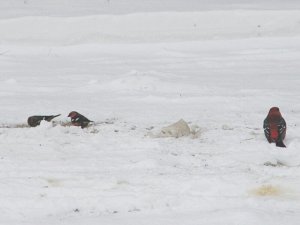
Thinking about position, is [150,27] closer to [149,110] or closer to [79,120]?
[149,110]

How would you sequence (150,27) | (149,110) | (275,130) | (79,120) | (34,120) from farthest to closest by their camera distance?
1. (150,27)
2. (149,110)
3. (34,120)
4. (79,120)
5. (275,130)

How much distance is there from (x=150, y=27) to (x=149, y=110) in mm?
8388

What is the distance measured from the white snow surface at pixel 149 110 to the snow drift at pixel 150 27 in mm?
34

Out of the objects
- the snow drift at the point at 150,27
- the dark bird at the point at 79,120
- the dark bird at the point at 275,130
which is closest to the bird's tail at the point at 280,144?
the dark bird at the point at 275,130

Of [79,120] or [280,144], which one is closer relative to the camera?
[280,144]

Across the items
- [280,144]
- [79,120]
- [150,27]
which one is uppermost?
[150,27]

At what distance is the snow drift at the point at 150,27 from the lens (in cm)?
1664

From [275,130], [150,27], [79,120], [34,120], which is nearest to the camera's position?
[275,130]

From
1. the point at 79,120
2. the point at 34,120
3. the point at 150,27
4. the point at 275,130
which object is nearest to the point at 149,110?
the point at 79,120

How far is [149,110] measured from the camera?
9.20 meters

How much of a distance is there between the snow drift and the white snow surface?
0.03 m

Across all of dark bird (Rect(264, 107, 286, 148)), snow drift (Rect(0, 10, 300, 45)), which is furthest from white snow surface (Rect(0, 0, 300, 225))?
dark bird (Rect(264, 107, 286, 148))

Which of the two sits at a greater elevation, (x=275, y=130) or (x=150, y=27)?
(x=150, y=27)

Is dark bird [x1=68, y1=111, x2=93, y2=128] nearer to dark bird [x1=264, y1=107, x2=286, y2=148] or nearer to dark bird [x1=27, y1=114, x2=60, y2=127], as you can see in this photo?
dark bird [x1=27, y1=114, x2=60, y2=127]
